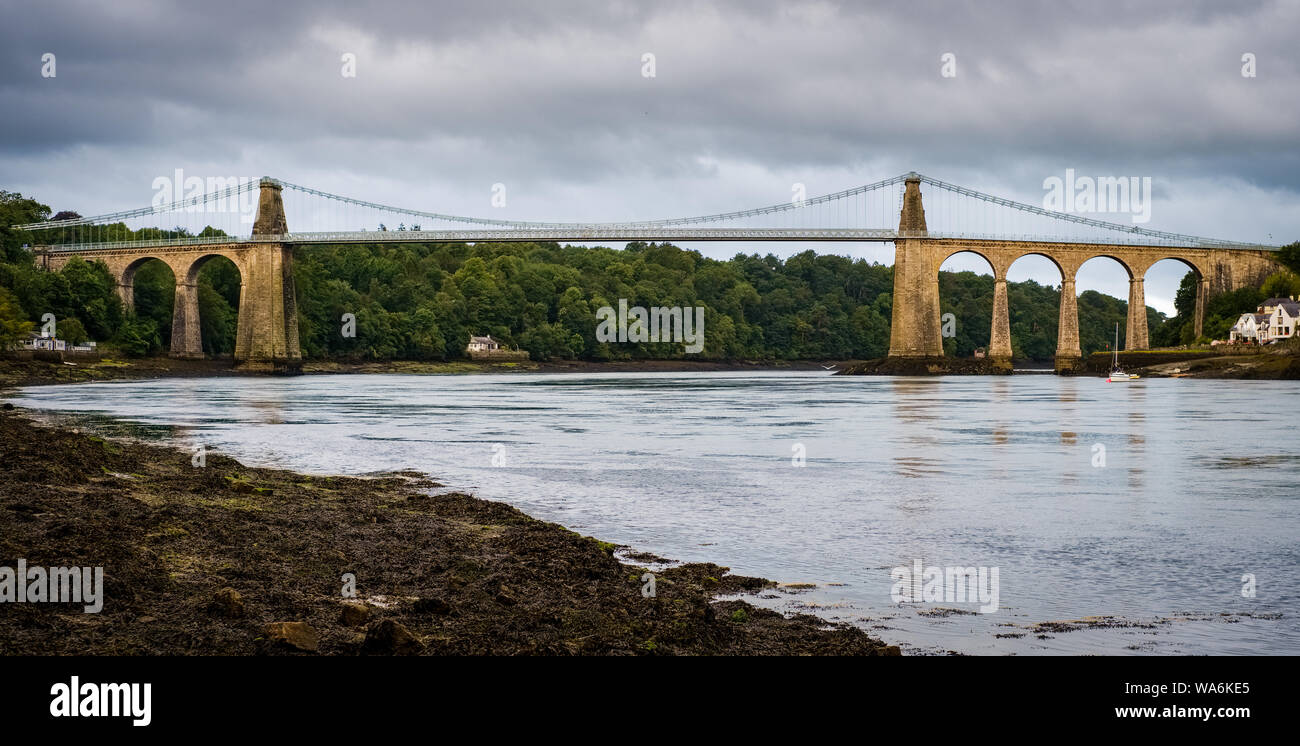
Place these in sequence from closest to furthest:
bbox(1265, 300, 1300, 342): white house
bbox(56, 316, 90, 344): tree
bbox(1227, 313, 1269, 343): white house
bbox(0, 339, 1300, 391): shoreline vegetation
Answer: bbox(0, 339, 1300, 391): shoreline vegetation, bbox(56, 316, 90, 344): tree, bbox(1265, 300, 1300, 342): white house, bbox(1227, 313, 1269, 343): white house

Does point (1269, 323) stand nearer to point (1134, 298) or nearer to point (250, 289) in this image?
point (1134, 298)

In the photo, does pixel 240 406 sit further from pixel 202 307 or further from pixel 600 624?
pixel 202 307

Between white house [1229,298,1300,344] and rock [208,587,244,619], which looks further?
white house [1229,298,1300,344]

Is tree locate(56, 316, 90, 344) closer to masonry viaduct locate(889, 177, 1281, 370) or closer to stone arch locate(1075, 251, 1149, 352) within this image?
masonry viaduct locate(889, 177, 1281, 370)

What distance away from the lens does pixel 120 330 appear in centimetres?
9681

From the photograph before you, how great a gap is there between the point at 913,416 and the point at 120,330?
265 feet

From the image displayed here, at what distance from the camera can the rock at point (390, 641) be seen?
6410mm

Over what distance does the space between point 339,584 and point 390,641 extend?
2.39 m

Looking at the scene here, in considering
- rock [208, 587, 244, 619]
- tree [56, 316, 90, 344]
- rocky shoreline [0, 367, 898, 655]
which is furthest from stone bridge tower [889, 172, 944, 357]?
rock [208, 587, 244, 619]

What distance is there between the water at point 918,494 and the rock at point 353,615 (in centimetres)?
340

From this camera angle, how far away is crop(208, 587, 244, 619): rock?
7137 mm

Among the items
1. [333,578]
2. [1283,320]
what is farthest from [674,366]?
[333,578]

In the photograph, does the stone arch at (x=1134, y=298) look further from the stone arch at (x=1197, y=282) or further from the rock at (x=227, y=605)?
the rock at (x=227, y=605)

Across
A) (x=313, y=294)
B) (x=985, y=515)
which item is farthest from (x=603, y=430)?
(x=313, y=294)
